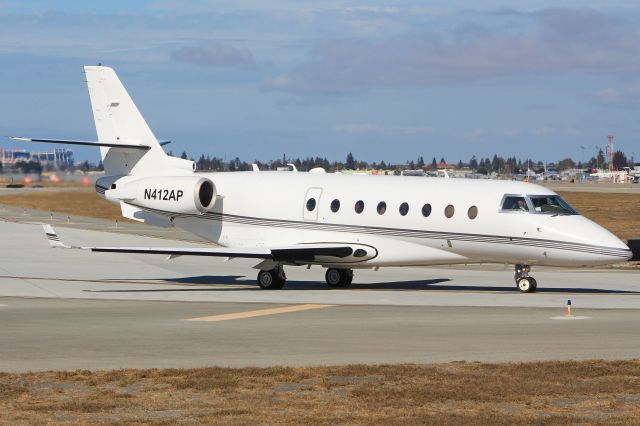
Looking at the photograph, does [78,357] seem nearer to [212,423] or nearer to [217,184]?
[212,423]

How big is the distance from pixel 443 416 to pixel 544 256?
1629cm

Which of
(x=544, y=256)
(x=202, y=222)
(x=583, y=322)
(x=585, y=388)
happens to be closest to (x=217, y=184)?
(x=202, y=222)

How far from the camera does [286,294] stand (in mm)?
30234

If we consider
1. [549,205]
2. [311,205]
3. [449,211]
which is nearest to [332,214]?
[311,205]

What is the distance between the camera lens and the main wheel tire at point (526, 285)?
99.7ft

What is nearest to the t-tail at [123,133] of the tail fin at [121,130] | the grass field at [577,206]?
the tail fin at [121,130]

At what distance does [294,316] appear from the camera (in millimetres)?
24656

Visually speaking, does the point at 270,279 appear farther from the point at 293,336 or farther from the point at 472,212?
the point at 293,336

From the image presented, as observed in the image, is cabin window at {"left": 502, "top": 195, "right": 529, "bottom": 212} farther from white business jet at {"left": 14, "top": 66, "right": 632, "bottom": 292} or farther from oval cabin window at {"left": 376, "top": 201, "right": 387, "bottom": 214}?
oval cabin window at {"left": 376, "top": 201, "right": 387, "bottom": 214}

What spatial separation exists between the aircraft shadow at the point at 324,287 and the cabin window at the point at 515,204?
2390mm

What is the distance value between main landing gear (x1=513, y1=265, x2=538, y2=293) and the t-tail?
35.7 ft

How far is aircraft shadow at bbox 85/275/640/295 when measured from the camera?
31.1 metres

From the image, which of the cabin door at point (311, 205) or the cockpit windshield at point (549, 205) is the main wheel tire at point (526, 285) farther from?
the cabin door at point (311, 205)

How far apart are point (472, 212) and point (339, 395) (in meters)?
15.7
